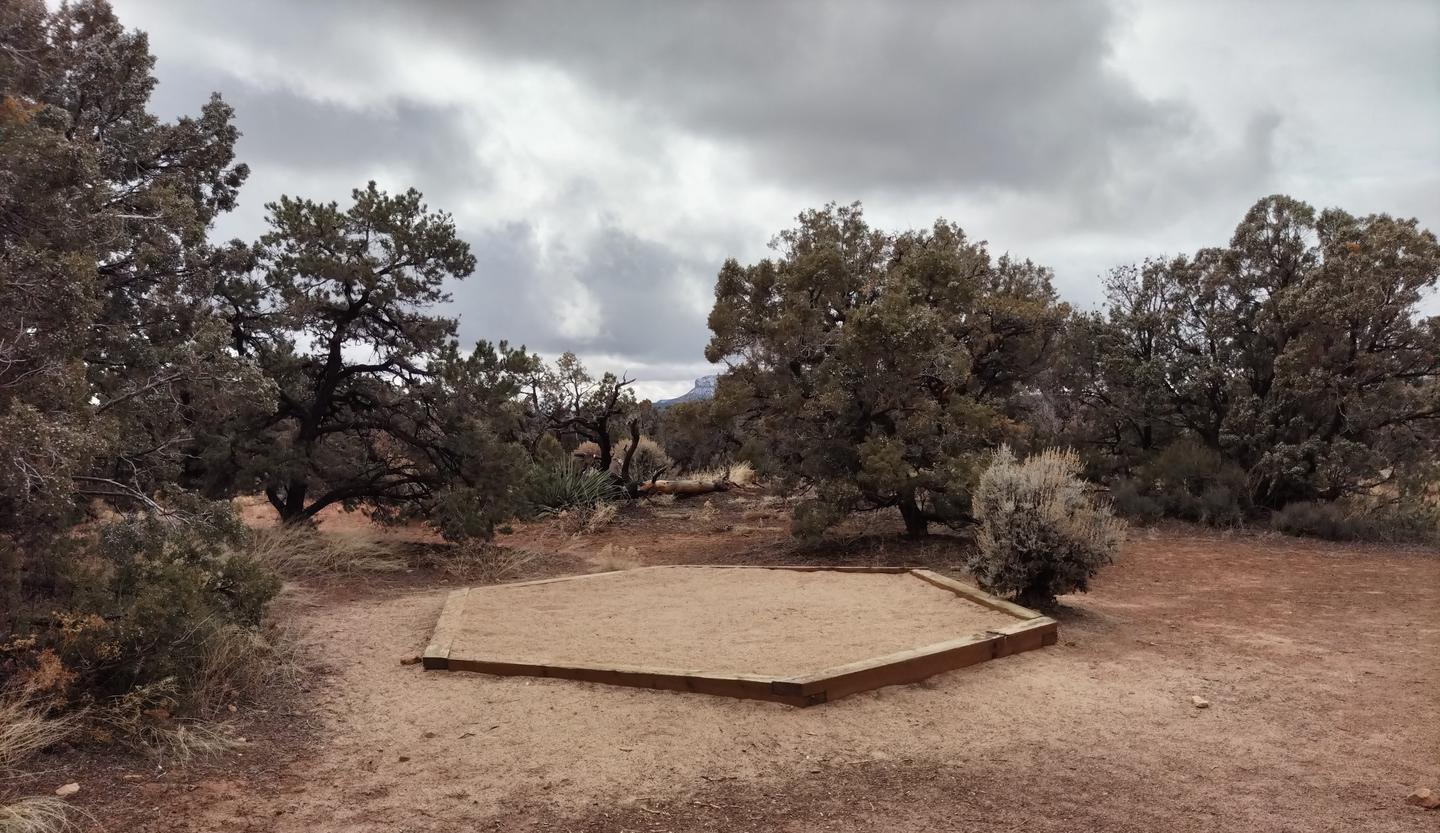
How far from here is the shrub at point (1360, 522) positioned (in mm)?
12297

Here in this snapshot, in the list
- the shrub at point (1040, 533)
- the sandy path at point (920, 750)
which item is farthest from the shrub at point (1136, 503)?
the sandy path at point (920, 750)

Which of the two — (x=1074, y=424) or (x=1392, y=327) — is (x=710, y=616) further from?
(x=1074, y=424)

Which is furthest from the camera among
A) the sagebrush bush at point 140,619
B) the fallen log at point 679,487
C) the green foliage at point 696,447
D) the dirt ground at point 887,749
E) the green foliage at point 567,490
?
the fallen log at point 679,487

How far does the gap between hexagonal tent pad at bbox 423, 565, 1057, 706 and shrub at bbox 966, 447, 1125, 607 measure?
0.35 metres

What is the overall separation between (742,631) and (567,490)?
11.0m

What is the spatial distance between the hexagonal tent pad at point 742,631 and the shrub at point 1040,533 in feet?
1.15

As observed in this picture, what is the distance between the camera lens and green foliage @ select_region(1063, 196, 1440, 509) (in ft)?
39.9

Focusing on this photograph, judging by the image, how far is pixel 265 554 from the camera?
30.3ft

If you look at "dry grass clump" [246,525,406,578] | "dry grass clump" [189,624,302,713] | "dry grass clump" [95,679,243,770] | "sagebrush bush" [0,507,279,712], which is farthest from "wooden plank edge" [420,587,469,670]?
"dry grass clump" [246,525,406,578]

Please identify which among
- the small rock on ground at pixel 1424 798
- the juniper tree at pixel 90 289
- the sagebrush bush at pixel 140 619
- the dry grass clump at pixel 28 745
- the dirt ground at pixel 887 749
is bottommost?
the dirt ground at pixel 887 749

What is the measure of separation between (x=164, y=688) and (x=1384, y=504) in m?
16.4

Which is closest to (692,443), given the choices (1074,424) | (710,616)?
(1074,424)

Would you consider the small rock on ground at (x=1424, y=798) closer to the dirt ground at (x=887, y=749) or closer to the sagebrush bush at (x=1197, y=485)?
the dirt ground at (x=887, y=749)

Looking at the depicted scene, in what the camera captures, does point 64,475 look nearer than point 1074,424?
Yes
